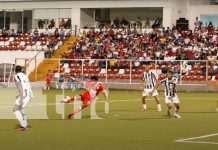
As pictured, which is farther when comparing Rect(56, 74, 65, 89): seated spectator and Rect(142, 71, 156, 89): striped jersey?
Rect(56, 74, 65, 89): seated spectator

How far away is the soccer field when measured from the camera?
14648mm

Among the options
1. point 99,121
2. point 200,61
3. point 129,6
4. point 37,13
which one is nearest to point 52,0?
point 37,13

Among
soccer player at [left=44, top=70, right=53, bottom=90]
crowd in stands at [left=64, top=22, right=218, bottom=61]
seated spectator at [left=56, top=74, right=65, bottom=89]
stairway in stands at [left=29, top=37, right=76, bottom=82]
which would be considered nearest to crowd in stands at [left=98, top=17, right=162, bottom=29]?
crowd in stands at [left=64, top=22, right=218, bottom=61]

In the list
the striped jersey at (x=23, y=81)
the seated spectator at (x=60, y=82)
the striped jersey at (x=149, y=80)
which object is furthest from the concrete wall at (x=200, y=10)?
the striped jersey at (x=23, y=81)

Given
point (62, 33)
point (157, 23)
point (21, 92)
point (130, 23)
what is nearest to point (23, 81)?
point (21, 92)

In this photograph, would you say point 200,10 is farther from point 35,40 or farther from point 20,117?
point 20,117

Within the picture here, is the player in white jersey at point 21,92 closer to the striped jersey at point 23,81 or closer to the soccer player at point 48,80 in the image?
the striped jersey at point 23,81

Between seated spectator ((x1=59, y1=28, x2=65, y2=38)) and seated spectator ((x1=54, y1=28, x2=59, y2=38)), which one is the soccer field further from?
seated spectator ((x1=54, y1=28, x2=59, y2=38))

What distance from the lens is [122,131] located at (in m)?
17.8

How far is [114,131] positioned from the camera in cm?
1786

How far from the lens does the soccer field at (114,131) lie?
48.1 feet

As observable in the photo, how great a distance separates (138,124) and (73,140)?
499cm

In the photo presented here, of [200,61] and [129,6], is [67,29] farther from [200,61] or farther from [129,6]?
[200,61]

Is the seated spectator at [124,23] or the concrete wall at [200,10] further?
the seated spectator at [124,23]
